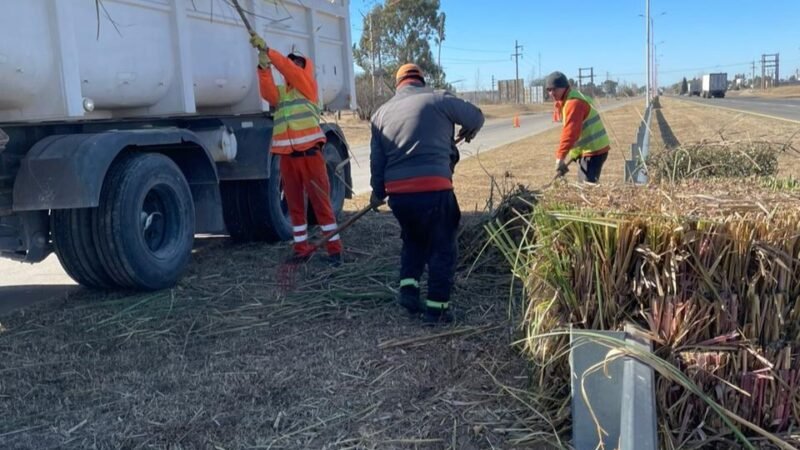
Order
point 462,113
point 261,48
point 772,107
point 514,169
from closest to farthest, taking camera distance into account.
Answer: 1. point 462,113
2. point 261,48
3. point 514,169
4. point 772,107

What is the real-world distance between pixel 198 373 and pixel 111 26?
8.79 feet

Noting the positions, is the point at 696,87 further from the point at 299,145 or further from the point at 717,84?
the point at 299,145

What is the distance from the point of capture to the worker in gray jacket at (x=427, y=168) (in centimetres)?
463

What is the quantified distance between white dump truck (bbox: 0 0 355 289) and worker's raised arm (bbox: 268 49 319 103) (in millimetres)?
693

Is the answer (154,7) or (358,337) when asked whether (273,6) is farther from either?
(358,337)

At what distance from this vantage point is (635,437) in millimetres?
2590

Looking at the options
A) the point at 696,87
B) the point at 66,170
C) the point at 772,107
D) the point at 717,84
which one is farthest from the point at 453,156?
the point at 696,87

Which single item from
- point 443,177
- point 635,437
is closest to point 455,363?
point 443,177

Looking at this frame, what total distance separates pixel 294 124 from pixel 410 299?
231 cm

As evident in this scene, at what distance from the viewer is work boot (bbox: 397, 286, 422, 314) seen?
490 cm

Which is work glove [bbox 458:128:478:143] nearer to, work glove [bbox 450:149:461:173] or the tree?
work glove [bbox 450:149:461:173]

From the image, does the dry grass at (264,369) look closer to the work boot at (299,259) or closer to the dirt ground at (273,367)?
the dirt ground at (273,367)

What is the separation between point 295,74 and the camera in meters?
6.48

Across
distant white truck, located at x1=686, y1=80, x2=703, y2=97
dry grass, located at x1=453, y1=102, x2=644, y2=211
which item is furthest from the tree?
distant white truck, located at x1=686, y1=80, x2=703, y2=97
